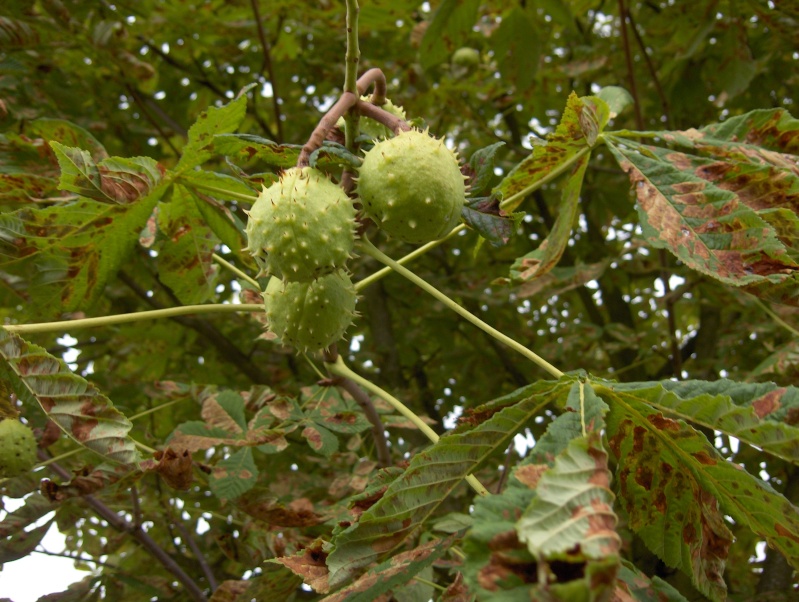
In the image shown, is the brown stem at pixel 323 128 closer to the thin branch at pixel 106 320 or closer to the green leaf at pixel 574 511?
the thin branch at pixel 106 320

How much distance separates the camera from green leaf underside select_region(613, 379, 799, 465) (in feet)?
3.20

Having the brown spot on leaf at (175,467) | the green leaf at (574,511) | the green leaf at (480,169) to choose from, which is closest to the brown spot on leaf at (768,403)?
the green leaf at (574,511)

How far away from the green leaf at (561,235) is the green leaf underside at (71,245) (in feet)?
2.70

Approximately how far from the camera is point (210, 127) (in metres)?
1.44

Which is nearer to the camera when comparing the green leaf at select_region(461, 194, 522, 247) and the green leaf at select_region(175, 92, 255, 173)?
the green leaf at select_region(461, 194, 522, 247)

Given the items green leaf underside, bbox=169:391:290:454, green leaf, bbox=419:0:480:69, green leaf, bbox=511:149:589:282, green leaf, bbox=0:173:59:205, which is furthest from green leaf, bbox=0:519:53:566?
green leaf, bbox=419:0:480:69

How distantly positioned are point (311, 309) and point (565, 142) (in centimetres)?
67

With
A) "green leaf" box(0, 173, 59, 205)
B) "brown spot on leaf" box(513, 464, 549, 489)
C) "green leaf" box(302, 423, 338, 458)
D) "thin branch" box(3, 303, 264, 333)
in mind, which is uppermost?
"green leaf" box(0, 173, 59, 205)

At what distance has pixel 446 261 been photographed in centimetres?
324

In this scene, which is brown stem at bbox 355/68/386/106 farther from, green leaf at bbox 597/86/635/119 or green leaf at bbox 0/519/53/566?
green leaf at bbox 0/519/53/566

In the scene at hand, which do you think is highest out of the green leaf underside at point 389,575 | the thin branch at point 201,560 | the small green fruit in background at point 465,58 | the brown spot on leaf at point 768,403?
the small green fruit in background at point 465,58

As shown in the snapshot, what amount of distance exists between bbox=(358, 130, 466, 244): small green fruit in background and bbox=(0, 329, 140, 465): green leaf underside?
1.77 ft

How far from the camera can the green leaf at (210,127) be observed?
143 cm

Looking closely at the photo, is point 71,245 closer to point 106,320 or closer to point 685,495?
point 106,320
